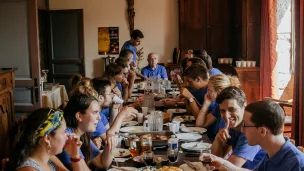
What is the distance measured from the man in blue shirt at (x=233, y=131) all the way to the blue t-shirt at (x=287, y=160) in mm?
482

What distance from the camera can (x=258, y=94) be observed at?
24.6 feet

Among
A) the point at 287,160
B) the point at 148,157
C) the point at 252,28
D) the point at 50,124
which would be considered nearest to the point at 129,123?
the point at 148,157

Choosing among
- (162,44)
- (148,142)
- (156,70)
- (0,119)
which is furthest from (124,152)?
(162,44)

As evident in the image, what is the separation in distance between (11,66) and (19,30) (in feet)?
1.58

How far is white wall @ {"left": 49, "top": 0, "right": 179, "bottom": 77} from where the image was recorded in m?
8.84

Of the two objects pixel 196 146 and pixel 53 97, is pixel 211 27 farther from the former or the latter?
pixel 196 146

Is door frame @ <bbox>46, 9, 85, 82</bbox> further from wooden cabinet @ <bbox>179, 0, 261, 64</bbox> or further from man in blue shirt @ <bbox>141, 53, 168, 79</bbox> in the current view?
man in blue shirt @ <bbox>141, 53, 168, 79</bbox>

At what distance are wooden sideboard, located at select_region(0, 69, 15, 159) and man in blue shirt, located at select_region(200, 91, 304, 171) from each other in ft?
10.8

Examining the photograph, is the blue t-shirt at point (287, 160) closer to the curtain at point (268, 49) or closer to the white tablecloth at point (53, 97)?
the white tablecloth at point (53, 97)

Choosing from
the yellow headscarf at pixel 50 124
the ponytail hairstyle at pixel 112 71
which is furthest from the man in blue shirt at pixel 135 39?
the yellow headscarf at pixel 50 124

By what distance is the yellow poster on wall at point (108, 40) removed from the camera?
8.96 metres

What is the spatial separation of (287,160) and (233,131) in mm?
885

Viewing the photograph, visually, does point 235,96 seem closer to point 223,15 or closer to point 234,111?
point 234,111

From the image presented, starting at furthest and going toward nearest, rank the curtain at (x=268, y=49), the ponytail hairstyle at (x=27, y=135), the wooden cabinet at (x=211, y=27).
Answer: the wooden cabinet at (x=211, y=27)
the curtain at (x=268, y=49)
the ponytail hairstyle at (x=27, y=135)
